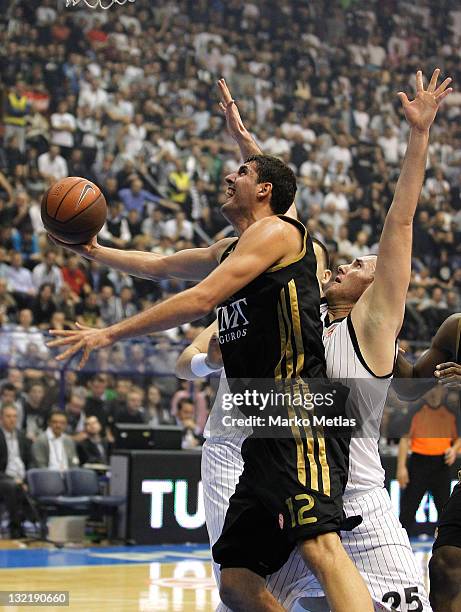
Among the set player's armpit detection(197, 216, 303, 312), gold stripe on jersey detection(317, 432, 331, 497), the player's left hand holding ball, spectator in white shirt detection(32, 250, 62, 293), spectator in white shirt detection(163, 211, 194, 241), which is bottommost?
gold stripe on jersey detection(317, 432, 331, 497)

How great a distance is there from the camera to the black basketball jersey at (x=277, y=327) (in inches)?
158

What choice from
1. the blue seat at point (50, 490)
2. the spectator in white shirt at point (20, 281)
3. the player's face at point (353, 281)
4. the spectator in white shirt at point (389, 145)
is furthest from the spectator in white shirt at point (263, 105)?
the player's face at point (353, 281)

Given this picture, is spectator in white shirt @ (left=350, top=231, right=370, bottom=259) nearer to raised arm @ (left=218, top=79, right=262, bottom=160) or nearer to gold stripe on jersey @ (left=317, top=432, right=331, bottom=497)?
raised arm @ (left=218, top=79, right=262, bottom=160)

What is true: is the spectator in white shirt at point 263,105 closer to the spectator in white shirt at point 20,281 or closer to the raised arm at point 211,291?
the spectator in white shirt at point 20,281

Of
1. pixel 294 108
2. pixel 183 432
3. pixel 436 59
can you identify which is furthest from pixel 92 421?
pixel 436 59

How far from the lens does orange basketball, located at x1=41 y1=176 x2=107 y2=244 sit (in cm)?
511

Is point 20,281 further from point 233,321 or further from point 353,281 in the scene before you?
point 233,321

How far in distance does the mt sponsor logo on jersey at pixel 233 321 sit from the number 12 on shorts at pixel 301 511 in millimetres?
648

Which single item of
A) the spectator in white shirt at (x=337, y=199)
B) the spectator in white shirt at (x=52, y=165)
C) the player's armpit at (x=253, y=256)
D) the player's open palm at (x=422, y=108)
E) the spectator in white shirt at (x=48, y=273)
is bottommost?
the player's armpit at (x=253, y=256)

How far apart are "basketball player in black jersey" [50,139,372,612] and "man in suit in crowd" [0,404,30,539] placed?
6944 mm

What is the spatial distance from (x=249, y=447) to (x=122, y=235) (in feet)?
36.3

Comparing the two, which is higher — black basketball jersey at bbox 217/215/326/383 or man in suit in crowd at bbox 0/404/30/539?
black basketball jersey at bbox 217/215/326/383

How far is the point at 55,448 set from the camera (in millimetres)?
11211

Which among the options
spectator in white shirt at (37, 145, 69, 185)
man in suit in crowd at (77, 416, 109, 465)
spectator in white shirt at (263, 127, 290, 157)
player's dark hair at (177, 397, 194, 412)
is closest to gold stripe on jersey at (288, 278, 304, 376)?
man in suit in crowd at (77, 416, 109, 465)
